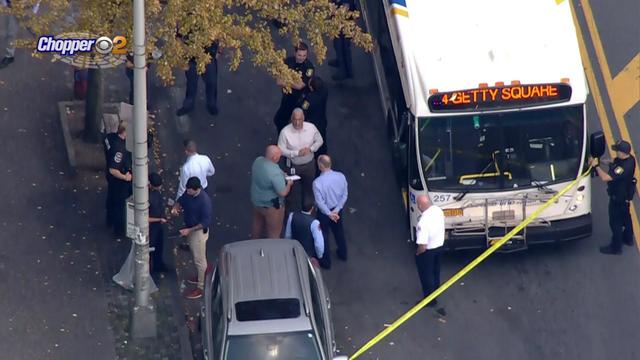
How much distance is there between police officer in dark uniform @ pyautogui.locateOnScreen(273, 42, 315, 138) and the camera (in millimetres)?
20875

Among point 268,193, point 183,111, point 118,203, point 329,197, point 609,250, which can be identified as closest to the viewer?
point 329,197

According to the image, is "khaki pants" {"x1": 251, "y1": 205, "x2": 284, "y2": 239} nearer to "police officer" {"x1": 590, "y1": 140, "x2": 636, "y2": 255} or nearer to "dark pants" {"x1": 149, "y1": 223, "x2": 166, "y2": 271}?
"dark pants" {"x1": 149, "y1": 223, "x2": 166, "y2": 271}

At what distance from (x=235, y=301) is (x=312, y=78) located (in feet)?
16.3

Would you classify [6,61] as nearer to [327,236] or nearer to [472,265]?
[327,236]

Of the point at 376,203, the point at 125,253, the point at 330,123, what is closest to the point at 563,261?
the point at 376,203

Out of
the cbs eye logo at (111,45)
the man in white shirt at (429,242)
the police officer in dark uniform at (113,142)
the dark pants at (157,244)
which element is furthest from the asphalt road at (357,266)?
the cbs eye logo at (111,45)

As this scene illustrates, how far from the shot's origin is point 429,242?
1927cm

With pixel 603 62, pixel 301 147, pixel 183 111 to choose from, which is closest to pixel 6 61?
pixel 183 111

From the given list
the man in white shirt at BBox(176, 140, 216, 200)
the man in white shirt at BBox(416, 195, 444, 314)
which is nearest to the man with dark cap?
the man in white shirt at BBox(176, 140, 216, 200)

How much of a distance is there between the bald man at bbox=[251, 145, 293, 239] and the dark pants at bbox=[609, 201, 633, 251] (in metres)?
4.73

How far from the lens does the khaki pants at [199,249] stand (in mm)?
19250

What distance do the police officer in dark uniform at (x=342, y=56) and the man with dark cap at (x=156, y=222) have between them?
4.86 m

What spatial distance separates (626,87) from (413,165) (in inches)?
219

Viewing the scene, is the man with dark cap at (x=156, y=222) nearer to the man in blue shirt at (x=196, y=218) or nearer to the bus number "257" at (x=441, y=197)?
the man in blue shirt at (x=196, y=218)
